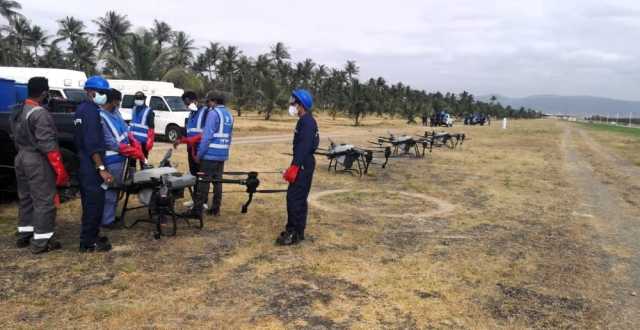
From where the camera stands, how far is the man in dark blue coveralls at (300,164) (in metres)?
4.98

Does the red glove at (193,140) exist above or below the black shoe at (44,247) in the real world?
above

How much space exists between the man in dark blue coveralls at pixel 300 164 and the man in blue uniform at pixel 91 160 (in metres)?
1.84

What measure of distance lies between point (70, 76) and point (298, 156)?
10.7 metres

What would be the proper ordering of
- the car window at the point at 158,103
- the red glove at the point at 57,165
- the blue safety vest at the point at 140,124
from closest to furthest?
the red glove at the point at 57,165 < the blue safety vest at the point at 140,124 < the car window at the point at 158,103

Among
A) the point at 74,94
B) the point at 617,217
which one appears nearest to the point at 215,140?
the point at 617,217

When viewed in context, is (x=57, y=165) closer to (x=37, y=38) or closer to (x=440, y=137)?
(x=440, y=137)

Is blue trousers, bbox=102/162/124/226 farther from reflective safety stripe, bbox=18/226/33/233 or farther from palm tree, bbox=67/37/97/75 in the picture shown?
palm tree, bbox=67/37/97/75

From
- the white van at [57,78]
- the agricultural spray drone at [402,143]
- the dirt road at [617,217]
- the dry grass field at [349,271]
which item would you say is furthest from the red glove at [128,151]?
the agricultural spray drone at [402,143]

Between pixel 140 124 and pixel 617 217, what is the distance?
7665mm

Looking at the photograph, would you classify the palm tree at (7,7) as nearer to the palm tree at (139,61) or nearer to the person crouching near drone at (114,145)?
the palm tree at (139,61)

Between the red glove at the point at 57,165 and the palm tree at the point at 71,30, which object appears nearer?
the red glove at the point at 57,165

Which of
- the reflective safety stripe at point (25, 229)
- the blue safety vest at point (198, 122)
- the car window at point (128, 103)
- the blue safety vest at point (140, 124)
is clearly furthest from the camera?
the car window at point (128, 103)

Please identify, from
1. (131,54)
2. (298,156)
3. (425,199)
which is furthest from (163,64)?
(298,156)

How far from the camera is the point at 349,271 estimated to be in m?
4.47
